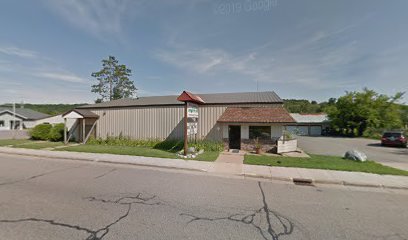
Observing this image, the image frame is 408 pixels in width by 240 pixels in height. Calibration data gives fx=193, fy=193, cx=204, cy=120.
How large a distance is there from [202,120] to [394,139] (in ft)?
70.2

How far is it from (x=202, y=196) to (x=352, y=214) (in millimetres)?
3771

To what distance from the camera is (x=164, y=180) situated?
23.6 ft

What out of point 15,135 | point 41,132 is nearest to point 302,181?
point 41,132

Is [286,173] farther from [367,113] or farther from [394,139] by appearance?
[367,113]

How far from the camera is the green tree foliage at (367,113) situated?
32.4m

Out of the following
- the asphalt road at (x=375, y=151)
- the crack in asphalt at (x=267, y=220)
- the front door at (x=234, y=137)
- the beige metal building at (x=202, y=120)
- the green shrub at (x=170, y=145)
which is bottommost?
the asphalt road at (x=375, y=151)

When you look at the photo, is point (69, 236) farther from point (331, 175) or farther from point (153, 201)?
point (331, 175)

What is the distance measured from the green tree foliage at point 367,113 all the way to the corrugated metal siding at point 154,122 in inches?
1087

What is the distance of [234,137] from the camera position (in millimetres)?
15141

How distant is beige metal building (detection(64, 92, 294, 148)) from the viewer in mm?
14344

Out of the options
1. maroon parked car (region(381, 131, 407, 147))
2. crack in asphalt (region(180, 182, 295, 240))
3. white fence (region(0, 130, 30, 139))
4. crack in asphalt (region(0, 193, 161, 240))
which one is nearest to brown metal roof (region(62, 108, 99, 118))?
white fence (region(0, 130, 30, 139))

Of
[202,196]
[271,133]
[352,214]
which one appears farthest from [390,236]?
[271,133]

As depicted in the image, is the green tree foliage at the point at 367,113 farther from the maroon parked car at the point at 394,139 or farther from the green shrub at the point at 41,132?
the green shrub at the point at 41,132

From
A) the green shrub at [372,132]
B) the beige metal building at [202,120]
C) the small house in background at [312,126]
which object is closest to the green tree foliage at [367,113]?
the green shrub at [372,132]
